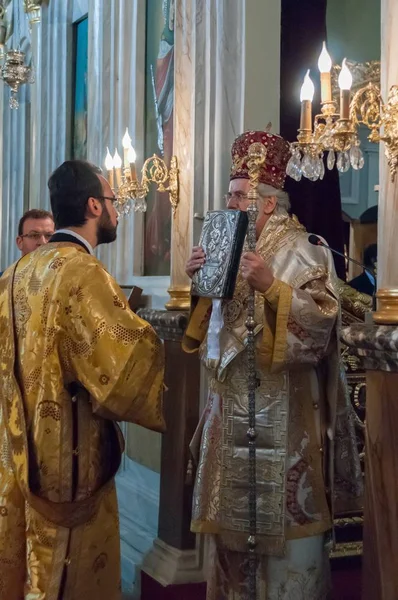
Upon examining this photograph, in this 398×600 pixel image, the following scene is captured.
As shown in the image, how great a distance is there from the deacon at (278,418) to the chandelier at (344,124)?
0.25 meters

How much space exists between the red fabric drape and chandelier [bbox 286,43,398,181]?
6.81ft

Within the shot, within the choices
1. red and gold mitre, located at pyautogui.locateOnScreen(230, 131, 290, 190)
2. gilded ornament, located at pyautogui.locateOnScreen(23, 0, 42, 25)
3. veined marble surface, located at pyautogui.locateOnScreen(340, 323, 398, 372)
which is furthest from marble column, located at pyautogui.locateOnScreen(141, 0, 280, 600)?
gilded ornament, located at pyautogui.locateOnScreen(23, 0, 42, 25)

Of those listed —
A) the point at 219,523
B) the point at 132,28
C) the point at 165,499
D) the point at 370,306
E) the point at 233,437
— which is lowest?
the point at 165,499

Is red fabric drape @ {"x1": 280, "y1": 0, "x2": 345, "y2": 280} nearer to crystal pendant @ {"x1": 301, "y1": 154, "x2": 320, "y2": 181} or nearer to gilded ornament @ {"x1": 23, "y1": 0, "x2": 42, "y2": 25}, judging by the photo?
crystal pendant @ {"x1": 301, "y1": 154, "x2": 320, "y2": 181}

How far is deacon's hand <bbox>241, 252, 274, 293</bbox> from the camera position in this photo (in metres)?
2.65

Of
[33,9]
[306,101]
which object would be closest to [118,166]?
[306,101]

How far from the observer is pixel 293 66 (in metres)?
4.79

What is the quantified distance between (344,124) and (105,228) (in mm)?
818

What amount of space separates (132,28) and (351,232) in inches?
92.7

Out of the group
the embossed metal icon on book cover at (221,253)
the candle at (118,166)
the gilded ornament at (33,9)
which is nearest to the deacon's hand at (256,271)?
the embossed metal icon on book cover at (221,253)

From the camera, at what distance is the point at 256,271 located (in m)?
2.65

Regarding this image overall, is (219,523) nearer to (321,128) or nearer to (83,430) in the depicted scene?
(83,430)

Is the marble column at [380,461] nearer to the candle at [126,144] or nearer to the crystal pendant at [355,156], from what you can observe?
the crystal pendant at [355,156]

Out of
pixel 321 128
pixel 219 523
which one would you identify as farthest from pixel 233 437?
pixel 321 128
